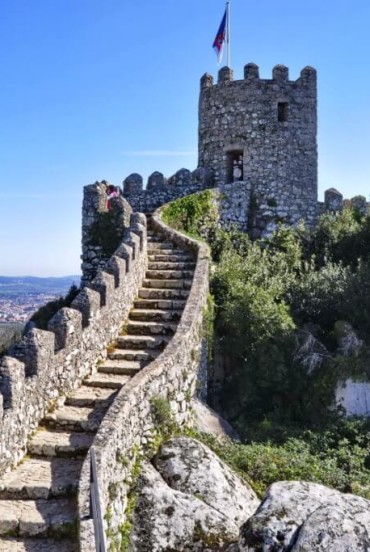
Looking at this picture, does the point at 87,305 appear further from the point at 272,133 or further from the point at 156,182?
the point at 272,133

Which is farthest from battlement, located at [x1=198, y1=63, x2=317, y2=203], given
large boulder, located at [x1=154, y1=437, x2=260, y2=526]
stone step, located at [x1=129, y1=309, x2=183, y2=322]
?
large boulder, located at [x1=154, y1=437, x2=260, y2=526]

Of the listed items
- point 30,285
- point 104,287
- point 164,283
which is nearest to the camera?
point 104,287

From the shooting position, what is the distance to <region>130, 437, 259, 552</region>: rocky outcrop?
707 centimetres

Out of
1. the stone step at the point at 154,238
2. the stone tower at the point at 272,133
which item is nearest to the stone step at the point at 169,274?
the stone step at the point at 154,238

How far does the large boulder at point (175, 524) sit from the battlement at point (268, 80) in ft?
47.3

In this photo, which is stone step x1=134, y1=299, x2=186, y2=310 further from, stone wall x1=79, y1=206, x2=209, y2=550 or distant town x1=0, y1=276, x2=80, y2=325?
distant town x1=0, y1=276, x2=80, y2=325

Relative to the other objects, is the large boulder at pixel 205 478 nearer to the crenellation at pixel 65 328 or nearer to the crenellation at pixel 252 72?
the crenellation at pixel 65 328

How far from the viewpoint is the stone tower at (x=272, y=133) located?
62.2 feet

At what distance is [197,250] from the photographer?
14.3 meters

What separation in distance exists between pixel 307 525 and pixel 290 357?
19.6ft

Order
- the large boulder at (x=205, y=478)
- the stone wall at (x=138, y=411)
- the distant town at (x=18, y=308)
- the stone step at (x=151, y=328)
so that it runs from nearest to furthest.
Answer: the stone wall at (x=138, y=411) < the large boulder at (x=205, y=478) < the stone step at (x=151, y=328) < the distant town at (x=18, y=308)

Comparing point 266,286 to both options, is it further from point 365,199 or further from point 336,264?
point 365,199

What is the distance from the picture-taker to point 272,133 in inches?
745

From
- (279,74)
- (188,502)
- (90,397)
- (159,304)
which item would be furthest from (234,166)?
(188,502)
